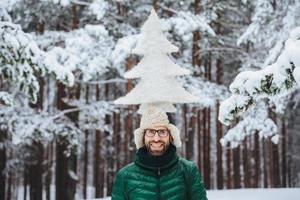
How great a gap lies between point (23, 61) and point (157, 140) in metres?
6.65

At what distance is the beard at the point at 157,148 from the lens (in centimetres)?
362

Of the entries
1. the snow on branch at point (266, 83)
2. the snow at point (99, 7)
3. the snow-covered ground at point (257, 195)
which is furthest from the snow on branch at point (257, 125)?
the snow on branch at point (266, 83)

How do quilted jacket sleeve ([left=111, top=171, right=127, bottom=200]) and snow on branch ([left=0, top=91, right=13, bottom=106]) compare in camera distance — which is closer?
→ quilted jacket sleeve ([left=111, top=171, right=127, bottom=200])

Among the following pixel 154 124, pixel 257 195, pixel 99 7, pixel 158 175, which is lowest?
pixel 257 195

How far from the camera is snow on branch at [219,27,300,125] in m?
5.20

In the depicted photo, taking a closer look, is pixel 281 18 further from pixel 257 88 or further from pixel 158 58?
pixel 257 88

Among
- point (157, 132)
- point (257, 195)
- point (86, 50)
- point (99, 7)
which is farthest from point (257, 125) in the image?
point (157, 132)

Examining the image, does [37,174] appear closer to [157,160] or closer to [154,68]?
[154,68]

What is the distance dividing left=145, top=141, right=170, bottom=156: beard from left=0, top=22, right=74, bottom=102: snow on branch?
634cm

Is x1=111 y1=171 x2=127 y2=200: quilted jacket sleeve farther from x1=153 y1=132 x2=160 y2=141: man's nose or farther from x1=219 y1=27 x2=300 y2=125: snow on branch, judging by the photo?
x1=219 y1=27 x2=300 y2=125: snow on branch

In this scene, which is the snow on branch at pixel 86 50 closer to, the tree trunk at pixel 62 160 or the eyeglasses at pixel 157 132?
the tree trunk at pixel 62 160

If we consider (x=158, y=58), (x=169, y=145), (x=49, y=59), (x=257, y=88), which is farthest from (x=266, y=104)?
(x=169, y=145)

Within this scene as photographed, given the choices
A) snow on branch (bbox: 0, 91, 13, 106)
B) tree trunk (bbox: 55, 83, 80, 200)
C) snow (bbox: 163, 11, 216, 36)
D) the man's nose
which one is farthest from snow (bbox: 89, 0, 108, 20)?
the man's nose

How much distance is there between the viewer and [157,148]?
11.9 feet
